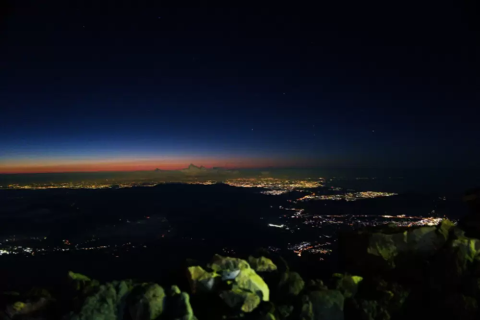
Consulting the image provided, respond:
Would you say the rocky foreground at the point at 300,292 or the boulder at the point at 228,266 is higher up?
the boulder at the point at 228,266

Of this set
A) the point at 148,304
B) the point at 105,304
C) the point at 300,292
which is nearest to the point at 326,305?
the point at 300,292

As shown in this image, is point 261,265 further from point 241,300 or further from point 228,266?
point 241,300

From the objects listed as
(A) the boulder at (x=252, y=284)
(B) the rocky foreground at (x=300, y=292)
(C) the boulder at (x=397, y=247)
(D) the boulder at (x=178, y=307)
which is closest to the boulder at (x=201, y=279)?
(B) the rocky foreground at (x=300, y=292)

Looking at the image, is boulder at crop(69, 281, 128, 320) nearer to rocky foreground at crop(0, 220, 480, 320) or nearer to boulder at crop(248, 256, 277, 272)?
rocky foreground at crop(0, 220, 480, 320)

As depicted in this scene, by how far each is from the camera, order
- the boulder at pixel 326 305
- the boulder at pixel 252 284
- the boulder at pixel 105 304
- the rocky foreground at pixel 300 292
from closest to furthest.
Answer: the boulder at pixel 105 304, the rocky foreground at pixel 300 292, the boulder at pixel 326 305, the boulder at pixel 252 284

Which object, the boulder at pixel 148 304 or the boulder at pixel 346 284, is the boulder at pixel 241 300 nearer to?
the boulder at pixel 148 304

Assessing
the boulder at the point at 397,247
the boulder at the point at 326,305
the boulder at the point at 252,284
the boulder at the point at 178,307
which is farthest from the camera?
the boulder at the point at 397,247

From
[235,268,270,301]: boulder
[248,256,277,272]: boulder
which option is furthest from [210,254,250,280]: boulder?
[248,256,277,272]: boulder
